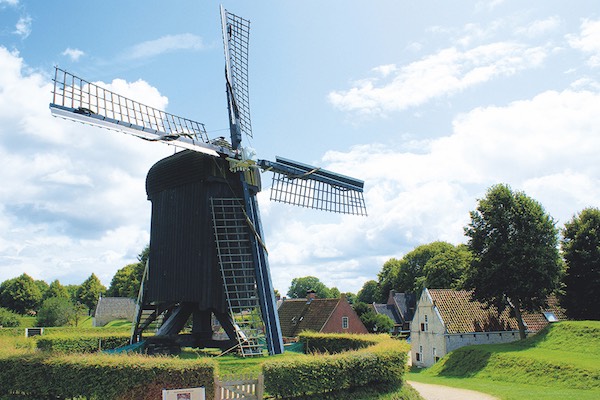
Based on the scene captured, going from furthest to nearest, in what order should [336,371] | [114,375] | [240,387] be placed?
1. [336,371]
2. [114,375]
3. [240,387]

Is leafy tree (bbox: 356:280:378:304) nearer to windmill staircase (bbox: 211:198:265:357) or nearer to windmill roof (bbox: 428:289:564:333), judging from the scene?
windmill roof (bbox: 428:289:564:333)

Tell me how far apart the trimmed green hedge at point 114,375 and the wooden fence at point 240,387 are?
202 mm

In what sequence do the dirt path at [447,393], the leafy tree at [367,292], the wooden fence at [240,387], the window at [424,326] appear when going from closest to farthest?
the wooden fence at [240,387] < the dirt path at [447,393] < the window at [424,326] < the leafy tree at [367,292]

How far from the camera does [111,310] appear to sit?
2586 inches

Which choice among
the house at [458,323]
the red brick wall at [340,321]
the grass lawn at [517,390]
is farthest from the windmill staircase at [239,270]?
the red brick wall at [340,321]

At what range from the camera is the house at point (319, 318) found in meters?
32.1

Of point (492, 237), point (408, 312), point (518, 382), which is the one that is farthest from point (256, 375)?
point (408, 312)

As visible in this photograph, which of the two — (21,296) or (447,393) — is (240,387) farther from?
(21,296)

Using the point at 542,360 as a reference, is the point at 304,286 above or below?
above

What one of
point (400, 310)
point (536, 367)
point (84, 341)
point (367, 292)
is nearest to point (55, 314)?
point (84, 341)

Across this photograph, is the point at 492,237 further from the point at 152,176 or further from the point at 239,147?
the point at 152,176

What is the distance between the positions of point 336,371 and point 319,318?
21.4 m

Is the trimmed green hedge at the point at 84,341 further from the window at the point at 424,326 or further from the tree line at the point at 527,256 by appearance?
the tree line at the point at 527,256

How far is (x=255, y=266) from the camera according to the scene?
1534 centimetres
